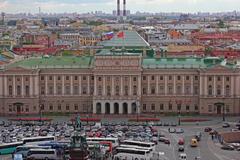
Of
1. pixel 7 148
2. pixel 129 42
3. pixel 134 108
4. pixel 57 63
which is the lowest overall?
pixel 7 148

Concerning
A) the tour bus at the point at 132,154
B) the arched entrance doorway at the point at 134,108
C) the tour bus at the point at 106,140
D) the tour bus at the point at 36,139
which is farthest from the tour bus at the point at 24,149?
the arched entrance doorway at the point at 134,108

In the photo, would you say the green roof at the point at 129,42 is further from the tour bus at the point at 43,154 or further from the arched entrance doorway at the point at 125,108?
the tour bus at the point at 43,154

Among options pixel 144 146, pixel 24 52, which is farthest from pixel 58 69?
pixel 24 52

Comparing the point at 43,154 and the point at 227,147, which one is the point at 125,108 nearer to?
the point at 227,147

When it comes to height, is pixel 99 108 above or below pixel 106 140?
below

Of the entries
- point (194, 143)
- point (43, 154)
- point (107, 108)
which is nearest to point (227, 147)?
point (194, 143)

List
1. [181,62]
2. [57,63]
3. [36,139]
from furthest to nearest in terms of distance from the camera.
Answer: [57,63] < [181,62] < [36,139]
